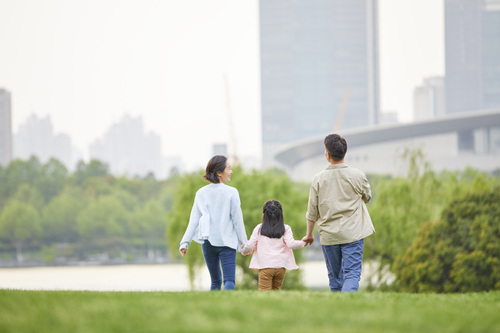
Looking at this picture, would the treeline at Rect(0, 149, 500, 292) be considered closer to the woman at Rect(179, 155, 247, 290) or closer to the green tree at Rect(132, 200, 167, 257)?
the green tree at Rect(132, 200, 167, 257)

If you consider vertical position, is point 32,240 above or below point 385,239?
below

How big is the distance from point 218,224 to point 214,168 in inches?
24.9

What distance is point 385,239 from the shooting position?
30.1 m

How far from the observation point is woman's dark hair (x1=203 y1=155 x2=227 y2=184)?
8.03m

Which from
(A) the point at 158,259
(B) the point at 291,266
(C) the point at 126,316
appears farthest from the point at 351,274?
(A) the point at 158,259

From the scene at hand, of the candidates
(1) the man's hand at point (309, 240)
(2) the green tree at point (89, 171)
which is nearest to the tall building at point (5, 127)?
(2) the green tree at point (89, 171)

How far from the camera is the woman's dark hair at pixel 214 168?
8031 mm

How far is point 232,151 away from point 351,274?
103299mm

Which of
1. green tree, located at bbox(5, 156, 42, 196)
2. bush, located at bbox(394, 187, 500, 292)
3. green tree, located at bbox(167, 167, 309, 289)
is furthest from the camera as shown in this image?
green tree, located at bbox(5, 156, 42, 196)

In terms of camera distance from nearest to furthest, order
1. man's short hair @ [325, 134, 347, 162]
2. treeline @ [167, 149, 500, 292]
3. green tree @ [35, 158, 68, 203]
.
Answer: man's short hair @ [325, 134, 347, 162] < treeline @ [167, 149, 500, 292] < green tree @ [35, 158, 68, 203]

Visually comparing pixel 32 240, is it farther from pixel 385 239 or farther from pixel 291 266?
pixel 291 266

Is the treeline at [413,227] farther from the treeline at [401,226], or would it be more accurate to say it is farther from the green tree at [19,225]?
the green tree at [19,225]

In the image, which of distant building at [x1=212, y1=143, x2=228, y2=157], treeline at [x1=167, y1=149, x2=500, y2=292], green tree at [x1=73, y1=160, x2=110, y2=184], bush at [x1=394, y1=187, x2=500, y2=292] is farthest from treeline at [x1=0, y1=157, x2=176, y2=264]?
bush at [x1=394, y1=187, x2=500, y2=292]

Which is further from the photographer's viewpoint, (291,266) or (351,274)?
(291,266)
